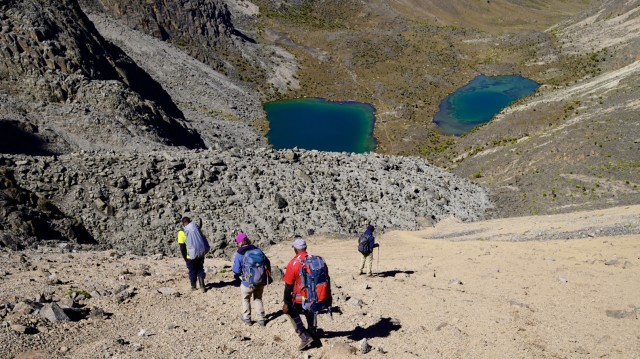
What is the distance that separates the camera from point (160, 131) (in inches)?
1559

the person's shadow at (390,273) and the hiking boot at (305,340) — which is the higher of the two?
the person's shadow at (390,273)

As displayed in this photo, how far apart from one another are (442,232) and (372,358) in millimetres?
16498

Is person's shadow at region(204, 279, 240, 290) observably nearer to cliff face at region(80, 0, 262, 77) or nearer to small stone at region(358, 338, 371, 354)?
small stone at region(358, 338, 371, 354)

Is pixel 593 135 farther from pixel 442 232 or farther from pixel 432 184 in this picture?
pixel 442 232

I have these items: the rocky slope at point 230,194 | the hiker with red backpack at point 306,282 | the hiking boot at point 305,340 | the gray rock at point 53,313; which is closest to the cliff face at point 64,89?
the rocky slope at point 230,194

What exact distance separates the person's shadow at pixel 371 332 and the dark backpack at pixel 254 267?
1.95 meters

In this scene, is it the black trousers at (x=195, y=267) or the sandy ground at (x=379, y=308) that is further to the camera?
the black trousers at (x=195, y=267)

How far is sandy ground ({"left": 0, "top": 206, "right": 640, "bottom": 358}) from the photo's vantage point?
10.3 m

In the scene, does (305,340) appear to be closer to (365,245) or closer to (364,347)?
(364,347)

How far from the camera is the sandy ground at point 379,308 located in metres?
10.3

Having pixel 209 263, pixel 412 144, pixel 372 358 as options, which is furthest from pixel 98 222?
pixel 412 144

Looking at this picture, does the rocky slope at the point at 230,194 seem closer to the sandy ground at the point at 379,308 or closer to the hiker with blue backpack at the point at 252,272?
the sandy ground at the point at 379,308

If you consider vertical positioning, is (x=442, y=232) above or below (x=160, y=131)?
below

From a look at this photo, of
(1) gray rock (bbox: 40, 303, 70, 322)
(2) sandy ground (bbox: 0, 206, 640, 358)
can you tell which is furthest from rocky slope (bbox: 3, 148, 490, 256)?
(1) gray rock (bbox: 40, 303, 70, 322)
